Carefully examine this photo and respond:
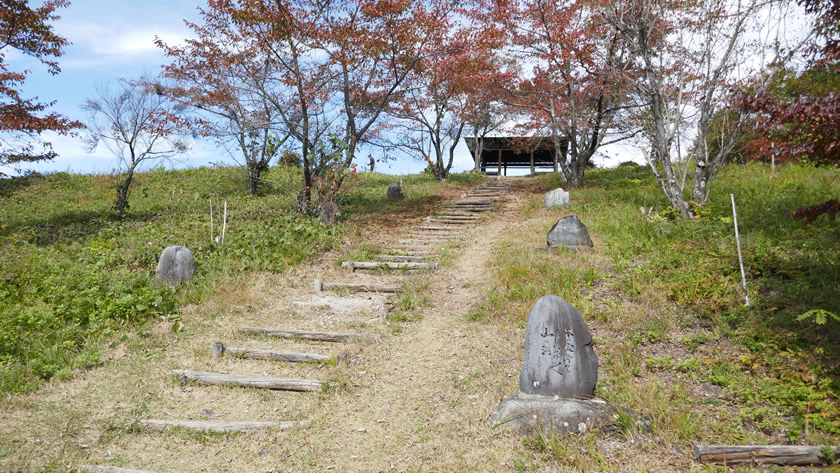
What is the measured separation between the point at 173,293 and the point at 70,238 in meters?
6.23

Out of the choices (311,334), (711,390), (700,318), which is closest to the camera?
(711,390)

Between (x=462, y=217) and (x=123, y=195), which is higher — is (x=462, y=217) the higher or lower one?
the lower one

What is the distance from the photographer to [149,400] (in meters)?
5.12

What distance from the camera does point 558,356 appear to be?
4.40m

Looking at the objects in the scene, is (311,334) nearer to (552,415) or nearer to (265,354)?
(265,354)

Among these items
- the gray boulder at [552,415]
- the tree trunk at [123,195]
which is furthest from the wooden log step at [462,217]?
the gray boulder at [552,415]

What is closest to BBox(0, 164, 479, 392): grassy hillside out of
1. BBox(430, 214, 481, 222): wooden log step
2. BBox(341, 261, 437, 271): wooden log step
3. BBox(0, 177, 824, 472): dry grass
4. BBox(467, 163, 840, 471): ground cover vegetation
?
BBox(0, 177, 824, 472): dry grass

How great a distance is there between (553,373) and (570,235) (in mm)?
5039

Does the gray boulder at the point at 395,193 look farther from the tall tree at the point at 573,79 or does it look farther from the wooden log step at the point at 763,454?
the wooden log step at the point at 763,454

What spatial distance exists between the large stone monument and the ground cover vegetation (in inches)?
9.7

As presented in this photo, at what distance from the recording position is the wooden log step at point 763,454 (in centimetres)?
346

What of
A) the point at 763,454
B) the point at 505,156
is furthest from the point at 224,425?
the point at 505,156

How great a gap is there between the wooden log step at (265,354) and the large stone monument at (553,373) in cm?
255

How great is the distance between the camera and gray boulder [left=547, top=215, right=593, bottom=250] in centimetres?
892
